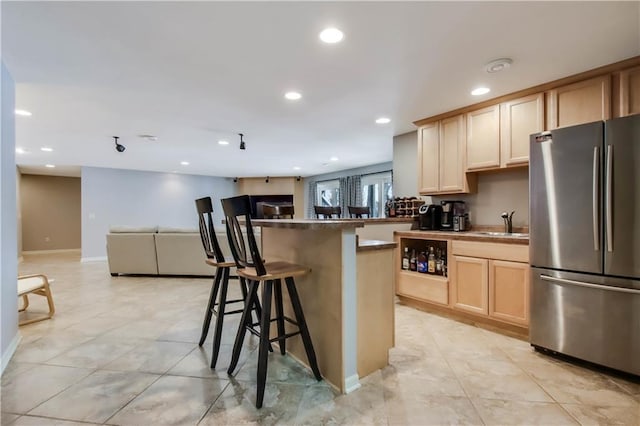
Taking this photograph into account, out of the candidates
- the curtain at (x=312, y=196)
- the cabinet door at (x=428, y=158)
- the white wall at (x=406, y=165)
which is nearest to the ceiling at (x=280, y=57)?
the cabinet door at (x=428, y=158)

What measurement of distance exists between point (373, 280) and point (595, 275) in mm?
1560

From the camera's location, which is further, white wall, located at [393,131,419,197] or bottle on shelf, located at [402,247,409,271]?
white wall, located at [393,131,419,197]

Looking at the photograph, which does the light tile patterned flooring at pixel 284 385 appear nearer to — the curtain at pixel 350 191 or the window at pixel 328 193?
the curtain at pixel 350 191

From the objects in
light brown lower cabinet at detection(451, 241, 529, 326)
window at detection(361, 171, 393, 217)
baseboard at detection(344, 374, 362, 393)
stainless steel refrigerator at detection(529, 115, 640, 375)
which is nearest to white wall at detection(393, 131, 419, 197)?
light brown lower cabinet at detection(451, 241, 529, 326)

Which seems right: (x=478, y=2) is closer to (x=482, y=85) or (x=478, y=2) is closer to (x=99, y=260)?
(x=482, y=85)

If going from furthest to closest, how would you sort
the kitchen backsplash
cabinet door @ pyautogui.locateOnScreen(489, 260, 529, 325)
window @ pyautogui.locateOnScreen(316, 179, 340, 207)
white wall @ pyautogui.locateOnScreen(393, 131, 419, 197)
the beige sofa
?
window @ pyautogui.locateOnScreen(316, 179, 340, 207)
the beige sofa
white wall @ pyautogui.locateOnScreen(393, 131, 419, 197)
the kitchen backsplash
cabinet door @ pyautogui.locateOnScreen(489, 260, 529, 325)

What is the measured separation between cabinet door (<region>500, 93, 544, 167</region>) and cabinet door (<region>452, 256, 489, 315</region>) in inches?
40.9

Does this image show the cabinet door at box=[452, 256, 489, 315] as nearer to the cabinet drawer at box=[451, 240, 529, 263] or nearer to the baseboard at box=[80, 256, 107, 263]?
the cabinet drawer at box=[451, 240, 529, 263]

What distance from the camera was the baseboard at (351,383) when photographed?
6.24ft

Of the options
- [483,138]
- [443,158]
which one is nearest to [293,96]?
[443,158]

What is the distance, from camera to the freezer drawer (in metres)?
2.02

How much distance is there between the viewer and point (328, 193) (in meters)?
9.20

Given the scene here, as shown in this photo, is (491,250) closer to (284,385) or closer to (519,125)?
(519,125)

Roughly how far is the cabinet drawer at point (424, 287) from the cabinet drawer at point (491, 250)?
1.30 ft
